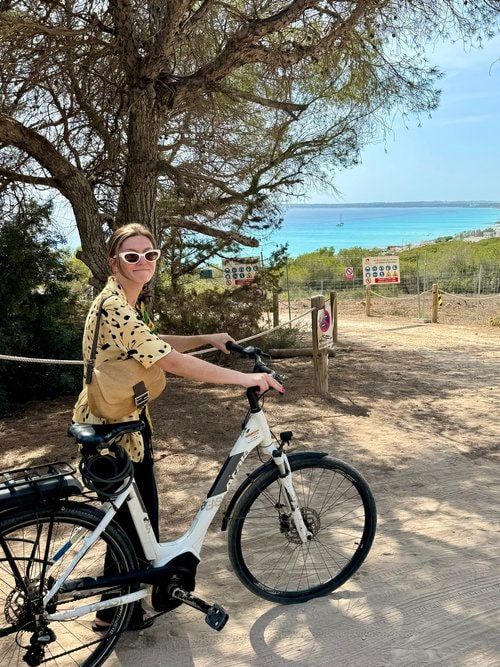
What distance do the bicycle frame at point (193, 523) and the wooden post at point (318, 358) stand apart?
13.4 ft

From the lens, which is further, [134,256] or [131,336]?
[134,256]

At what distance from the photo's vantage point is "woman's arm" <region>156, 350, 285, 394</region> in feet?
7.21

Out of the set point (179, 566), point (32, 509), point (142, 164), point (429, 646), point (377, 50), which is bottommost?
point (429, 646)

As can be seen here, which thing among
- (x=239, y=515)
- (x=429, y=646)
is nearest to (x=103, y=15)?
(x=239, y=515)

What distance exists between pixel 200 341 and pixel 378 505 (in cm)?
191

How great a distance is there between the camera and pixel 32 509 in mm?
2078

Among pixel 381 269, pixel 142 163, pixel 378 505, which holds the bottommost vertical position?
pixel 378 505

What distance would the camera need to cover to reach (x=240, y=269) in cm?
936

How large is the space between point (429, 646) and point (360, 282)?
865 inches

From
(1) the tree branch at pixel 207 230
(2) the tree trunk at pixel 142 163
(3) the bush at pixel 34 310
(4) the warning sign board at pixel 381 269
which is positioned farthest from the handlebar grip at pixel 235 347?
(4) the warning sign board at pixel 381 269

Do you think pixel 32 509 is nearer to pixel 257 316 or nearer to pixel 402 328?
pixel 257 316

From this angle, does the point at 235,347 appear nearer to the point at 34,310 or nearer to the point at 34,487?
the point at 34,487

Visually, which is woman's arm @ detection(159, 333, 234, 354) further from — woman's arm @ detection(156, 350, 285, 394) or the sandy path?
the sandy path

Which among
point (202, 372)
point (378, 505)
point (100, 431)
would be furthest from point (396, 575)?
point (100, 431)
